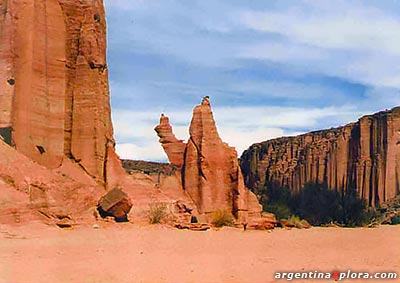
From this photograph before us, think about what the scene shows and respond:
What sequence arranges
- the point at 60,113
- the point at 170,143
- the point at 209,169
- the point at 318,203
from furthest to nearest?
the point at 318,203 → the point at 170,143 → the point at 209,169 → the point at 60,113

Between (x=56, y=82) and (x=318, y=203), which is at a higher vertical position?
(x=56, y=82)

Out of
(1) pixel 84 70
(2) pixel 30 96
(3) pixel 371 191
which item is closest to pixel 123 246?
(2) pixel 30 96

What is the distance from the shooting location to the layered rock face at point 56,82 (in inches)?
1075

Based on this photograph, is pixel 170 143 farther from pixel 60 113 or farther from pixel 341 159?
pixel 341 159

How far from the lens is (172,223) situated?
27.7 metres

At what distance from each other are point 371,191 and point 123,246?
2986 inches

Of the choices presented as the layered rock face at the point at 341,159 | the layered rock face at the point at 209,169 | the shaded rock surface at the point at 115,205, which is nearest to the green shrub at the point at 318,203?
the layered rock face at the point at 341,159

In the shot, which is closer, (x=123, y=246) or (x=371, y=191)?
(x=123, y=246)

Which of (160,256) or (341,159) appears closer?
(160,256)

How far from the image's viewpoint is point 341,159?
95.4 metres

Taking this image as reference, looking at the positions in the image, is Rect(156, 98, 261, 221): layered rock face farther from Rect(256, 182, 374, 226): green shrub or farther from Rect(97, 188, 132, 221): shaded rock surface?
Rect(256, 182, 374, 226): green shrub

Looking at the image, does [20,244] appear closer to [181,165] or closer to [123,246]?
[123,246]

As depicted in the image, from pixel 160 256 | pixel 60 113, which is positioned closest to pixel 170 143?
pixel 60 113

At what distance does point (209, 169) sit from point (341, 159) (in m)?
57.6
